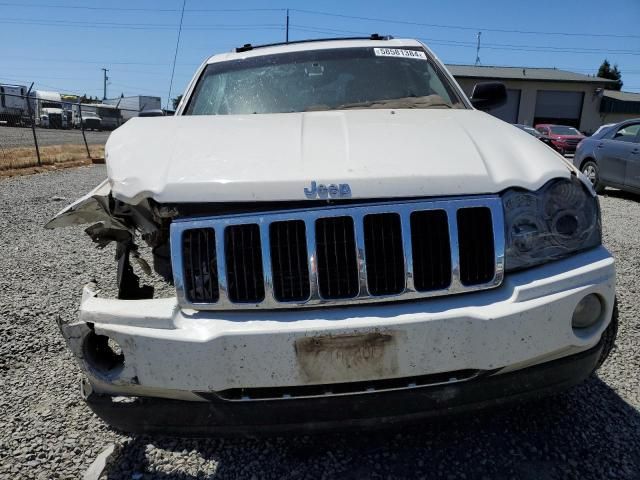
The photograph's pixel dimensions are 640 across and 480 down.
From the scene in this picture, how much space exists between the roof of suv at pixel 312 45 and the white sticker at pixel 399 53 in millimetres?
102

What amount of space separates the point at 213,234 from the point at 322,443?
110 cm

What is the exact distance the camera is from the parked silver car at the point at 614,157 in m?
8.84

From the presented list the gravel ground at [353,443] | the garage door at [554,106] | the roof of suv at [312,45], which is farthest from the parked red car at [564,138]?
the gravel ground at [353,443]

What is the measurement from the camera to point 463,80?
39.3m

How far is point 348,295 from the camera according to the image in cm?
181

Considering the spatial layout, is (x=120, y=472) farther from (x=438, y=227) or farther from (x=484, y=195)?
(x=484, y=195)

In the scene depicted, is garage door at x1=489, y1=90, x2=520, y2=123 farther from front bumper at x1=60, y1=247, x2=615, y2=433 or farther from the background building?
front bumper at x1=60, y1=247, x2=615, y2=433

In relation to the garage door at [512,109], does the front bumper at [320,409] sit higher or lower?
lower

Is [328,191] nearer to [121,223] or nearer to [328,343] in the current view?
[328,343]

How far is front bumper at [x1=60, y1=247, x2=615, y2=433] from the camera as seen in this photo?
1.70m

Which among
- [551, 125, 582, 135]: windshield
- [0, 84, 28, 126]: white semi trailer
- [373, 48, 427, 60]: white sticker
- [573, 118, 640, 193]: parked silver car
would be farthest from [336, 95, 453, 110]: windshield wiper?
[0, 84, 28, 126]: white semi trailer

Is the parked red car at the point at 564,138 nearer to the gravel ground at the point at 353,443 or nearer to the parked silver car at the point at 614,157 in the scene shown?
the parked silver car at the point at 614,157

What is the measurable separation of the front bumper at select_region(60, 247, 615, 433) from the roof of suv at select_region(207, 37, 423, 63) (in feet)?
8.31

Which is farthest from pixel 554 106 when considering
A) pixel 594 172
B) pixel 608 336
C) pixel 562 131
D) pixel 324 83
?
pixel 608 336
